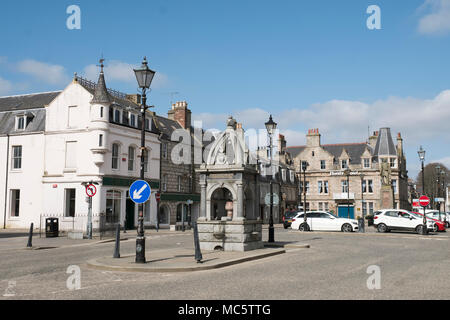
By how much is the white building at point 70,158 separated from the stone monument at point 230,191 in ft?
59.8

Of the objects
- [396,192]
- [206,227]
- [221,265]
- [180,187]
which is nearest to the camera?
[221,265]

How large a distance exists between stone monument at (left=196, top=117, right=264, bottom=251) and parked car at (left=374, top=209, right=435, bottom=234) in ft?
58.4

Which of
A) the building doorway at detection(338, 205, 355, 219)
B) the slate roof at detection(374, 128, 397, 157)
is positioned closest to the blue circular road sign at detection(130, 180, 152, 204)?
the building doorway at detection(338, 205, 355, 219)

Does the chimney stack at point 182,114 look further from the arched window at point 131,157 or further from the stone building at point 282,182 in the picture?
the stone building at point 282,182

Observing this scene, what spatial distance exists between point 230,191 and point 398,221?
1935 cm

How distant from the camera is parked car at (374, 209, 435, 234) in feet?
101

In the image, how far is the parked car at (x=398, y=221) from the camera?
3081 cm

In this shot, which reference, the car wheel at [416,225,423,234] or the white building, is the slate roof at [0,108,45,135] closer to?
the white building

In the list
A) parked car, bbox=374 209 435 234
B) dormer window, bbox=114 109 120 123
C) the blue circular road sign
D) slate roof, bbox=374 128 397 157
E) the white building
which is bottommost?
parked car, bbox=374 209 435 234

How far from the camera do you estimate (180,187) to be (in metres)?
43.5

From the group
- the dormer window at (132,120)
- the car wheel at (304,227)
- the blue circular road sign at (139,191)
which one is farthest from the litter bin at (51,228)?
the car wheel at (304,227)
